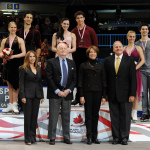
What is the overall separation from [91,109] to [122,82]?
0.63 metres

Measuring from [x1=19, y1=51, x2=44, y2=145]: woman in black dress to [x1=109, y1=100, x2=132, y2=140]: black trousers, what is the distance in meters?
1.15

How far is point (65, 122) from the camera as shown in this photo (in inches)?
193

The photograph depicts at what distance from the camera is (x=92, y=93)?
4887 mm

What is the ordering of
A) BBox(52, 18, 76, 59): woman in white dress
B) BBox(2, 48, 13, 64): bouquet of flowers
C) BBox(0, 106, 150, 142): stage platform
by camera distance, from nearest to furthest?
BBox(0, 106, 150, 142): stage platform → BBox(2, 48, 13, 64): bouquet of flowers → BBox(52, 18, 76, 59): woman in white dress

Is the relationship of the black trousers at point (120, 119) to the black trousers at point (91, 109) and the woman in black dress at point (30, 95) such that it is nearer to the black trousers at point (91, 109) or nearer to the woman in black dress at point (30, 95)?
the black trousers at point (91, 109)

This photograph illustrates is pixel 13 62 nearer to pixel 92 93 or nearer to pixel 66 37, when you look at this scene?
pixel 66 37

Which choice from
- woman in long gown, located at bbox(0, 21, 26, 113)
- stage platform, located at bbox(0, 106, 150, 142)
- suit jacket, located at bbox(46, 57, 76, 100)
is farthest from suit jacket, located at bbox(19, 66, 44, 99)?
woman in long gown, located at bbox(0, 21, 26, 113)

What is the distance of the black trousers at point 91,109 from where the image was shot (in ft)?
16.0

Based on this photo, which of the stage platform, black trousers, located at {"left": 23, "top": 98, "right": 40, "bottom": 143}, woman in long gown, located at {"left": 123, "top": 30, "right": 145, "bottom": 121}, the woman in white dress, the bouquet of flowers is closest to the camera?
black trousers, located at {"left": 23, "top": 98, "right": 40, "bottom": 143}

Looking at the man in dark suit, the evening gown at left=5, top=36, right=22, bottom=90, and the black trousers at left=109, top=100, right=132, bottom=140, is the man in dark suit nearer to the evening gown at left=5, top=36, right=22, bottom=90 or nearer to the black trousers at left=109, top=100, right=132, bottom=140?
the black trousers at left=109, top=100, right=132, bottom=140

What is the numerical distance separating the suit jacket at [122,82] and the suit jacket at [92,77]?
0.14 m

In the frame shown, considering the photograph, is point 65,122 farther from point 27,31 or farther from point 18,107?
point 27,31

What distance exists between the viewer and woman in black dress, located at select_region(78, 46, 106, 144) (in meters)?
4.87

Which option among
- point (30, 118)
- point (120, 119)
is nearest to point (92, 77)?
point (120, 119)
